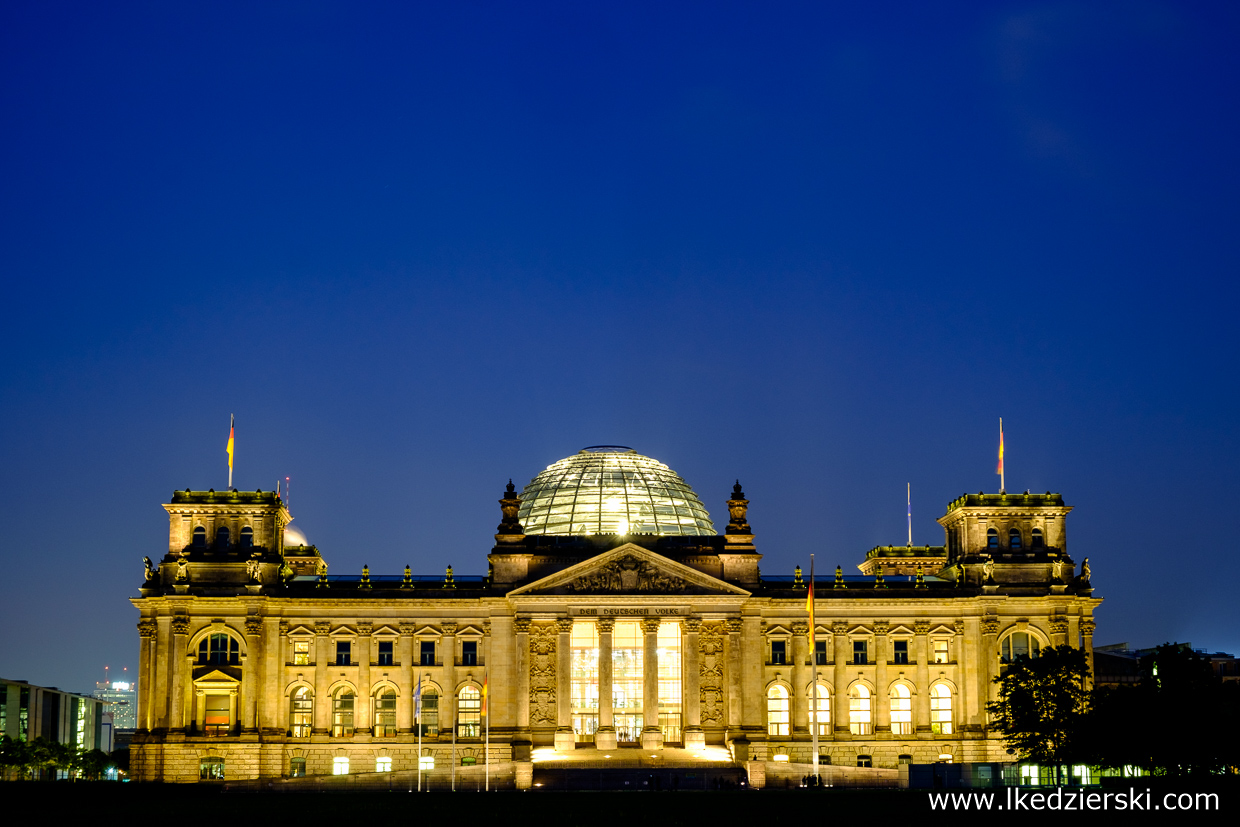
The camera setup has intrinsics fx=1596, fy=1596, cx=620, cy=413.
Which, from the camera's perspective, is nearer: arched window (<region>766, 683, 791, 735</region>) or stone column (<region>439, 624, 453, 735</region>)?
stone column (<region>439, 624, 453, 735</region>)

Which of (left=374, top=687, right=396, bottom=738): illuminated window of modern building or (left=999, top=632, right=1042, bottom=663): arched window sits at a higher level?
(left=999, top=632, right=1042, bottom=663): arched window

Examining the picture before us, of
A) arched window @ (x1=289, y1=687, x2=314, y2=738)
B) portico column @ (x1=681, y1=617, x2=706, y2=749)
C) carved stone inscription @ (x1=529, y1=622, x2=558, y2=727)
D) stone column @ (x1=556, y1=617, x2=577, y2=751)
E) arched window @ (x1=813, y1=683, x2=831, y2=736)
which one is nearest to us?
portico column @ (x1=681, y1=617, x2=706, y2=749)

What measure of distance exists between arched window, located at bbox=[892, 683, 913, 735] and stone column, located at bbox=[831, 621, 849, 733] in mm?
4264

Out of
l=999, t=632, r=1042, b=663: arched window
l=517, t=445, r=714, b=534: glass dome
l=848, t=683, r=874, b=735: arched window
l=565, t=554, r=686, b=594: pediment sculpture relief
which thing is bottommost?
l=848, t=683, r=874, b=735: arched window

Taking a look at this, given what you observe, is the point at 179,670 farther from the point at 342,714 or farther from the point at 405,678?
the point at 405,678

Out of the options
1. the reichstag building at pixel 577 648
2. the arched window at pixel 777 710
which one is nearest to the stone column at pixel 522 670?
the reichstag building at pixel 577 648

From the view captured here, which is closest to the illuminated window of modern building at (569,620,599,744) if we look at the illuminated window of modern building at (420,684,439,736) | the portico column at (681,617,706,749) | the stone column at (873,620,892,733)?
the portico column at (681,617,706,749)

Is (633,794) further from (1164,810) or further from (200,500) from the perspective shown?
(200,500)

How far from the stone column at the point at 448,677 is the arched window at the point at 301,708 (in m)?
11.1

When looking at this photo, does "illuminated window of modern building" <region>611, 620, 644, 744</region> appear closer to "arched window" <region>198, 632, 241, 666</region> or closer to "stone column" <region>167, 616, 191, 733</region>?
"arched window" <region>198, 632, 241, 666</region>

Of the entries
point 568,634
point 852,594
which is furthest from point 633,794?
point 852,594

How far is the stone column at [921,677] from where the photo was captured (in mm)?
136750

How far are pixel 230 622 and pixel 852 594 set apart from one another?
174 feet

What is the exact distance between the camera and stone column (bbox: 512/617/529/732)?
133m
